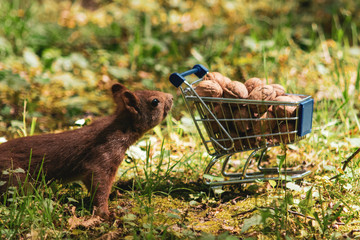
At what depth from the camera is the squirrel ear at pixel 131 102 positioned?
2.88m

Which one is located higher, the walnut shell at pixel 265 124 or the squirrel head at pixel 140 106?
the squirrel head at pixel 140 106

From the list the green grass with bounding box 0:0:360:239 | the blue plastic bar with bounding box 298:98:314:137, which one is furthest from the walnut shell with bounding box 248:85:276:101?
the green grass with bounding box 0:0:360:239

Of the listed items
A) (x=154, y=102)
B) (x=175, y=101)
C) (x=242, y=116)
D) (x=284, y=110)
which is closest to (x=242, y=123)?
(x=242, y=116)

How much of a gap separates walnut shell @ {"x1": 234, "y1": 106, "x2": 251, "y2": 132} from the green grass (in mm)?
423

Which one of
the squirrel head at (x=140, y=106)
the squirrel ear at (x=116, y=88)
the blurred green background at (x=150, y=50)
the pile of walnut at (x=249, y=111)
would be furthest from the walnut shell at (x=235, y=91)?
the blurred green background at (x=150, y=50)

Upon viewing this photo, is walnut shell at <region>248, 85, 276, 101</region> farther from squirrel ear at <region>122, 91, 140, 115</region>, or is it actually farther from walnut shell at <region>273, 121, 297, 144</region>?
squirrel ear at <region>122, 91, 140, 115</region>

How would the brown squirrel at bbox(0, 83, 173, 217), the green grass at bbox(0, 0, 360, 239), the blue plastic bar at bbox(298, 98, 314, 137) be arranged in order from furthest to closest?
the blue plastic bar at bbox(298, 98, 314, 137), the brown squirrel at bbox(0, 83, 173, 217), the green grass at bbox(0, 0, 360, 239)

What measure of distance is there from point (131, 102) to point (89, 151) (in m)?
0.51

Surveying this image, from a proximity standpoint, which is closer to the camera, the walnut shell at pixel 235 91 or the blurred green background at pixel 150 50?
the walnut shell at pixel 235 91

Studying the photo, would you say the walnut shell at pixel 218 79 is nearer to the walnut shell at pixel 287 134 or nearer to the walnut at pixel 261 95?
the walnut at pixel 261 95

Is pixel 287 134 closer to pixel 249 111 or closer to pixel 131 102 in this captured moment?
pixel 249 111

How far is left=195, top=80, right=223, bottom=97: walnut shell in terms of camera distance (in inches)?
111

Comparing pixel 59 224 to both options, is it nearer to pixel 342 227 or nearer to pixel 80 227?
pixel 80 227

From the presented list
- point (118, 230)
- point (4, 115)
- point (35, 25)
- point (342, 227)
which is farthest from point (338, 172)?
point (35, 25)
